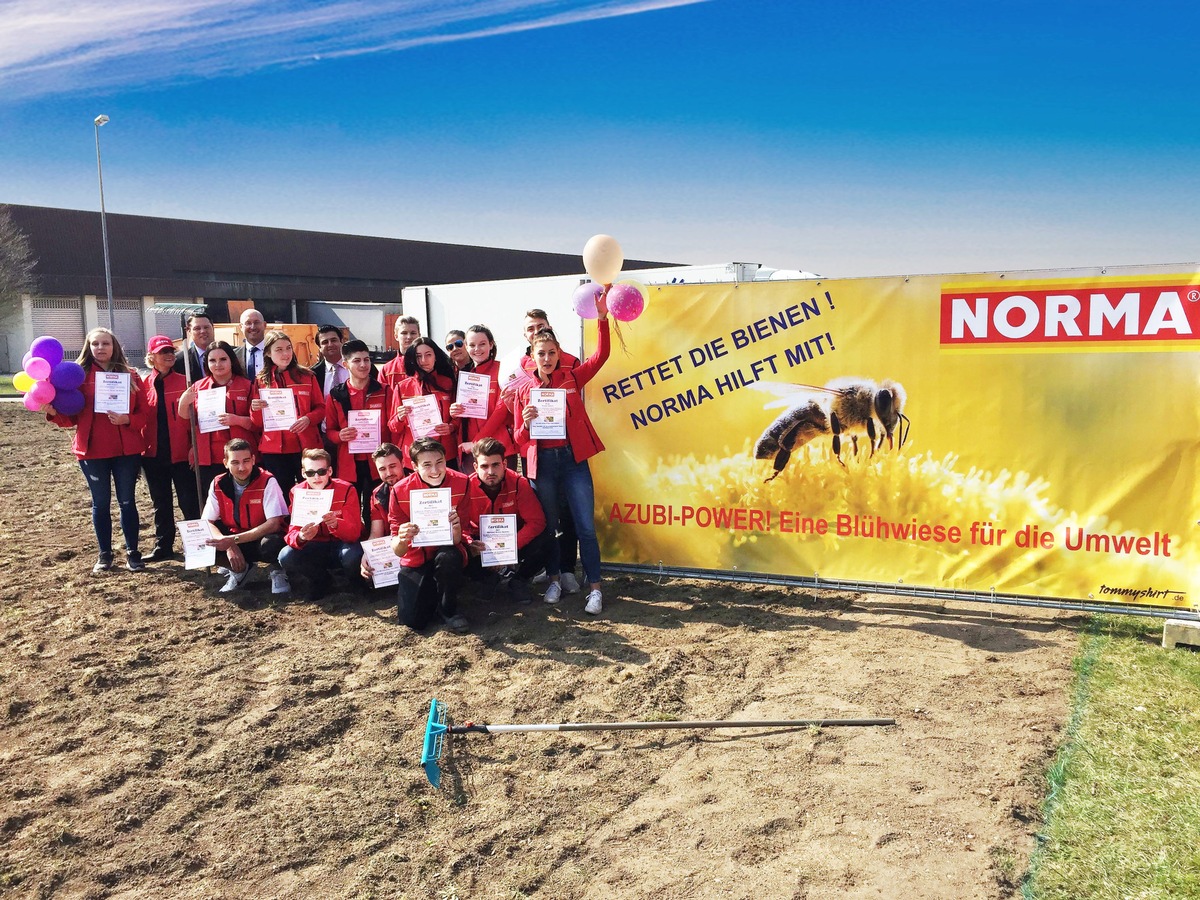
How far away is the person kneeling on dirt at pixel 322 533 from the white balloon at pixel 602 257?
2.24m

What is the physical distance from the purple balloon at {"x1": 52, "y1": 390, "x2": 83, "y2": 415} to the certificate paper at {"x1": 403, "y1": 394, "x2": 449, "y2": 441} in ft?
8.51

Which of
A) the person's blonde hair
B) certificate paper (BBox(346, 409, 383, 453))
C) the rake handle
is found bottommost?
the rake handle

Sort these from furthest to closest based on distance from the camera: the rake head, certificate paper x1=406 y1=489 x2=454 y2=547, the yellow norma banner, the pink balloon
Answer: the pink balloon < certificate paper x1=406 y1=489 x2=454 y2=547 < the yellow norma banner < the rake head

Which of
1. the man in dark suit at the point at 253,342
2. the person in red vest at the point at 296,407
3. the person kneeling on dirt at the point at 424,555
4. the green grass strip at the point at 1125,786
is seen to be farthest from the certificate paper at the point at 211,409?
the green grass strip at the point at 1125,786

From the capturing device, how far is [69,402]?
6426 mm

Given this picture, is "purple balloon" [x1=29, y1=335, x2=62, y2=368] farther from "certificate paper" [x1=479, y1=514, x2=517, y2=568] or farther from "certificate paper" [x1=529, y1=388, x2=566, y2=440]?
"certificate paper" [x1=529, y1=388, x2=566, y2=440]

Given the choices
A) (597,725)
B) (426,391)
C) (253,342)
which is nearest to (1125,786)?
(597,725)

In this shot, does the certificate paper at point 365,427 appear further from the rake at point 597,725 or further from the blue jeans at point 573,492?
the rake at point 597,725

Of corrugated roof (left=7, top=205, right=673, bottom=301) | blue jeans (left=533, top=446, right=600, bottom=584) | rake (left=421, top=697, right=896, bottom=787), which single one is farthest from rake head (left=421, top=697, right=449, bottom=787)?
corrugated roof (left=7, top=205, right=673, bottom=301)

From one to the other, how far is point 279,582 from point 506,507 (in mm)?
1843

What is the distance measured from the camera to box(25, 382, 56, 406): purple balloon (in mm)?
6273

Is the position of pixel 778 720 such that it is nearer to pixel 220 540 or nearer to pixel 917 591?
pixel 917 591

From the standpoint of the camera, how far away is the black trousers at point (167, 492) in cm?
691

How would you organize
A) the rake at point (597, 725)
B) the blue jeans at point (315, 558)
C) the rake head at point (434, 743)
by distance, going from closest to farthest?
the rake head at point (434, 743) → the rake at point (597, 725) → the blue jeans at point (315, 558)
